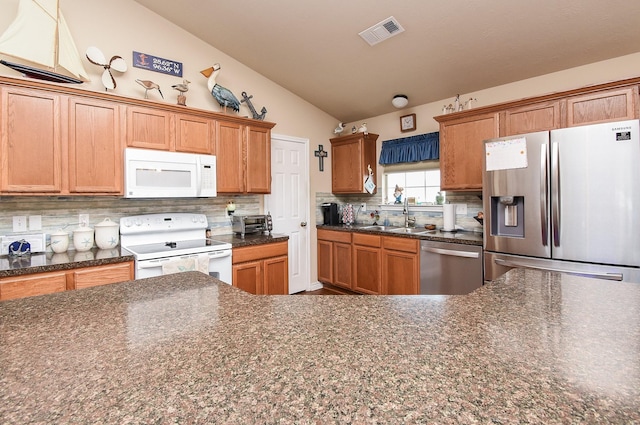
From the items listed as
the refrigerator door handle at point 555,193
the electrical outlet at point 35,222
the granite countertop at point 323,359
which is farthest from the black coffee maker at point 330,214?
the granite countertop at point 323,359

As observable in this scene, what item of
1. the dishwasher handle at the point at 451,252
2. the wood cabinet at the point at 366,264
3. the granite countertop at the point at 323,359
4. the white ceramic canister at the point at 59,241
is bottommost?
the wood cabinet at the point at 366,264

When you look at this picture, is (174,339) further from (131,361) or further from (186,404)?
(186,404)

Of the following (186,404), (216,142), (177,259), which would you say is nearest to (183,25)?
(216,142)

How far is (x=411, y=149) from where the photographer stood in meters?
4.02

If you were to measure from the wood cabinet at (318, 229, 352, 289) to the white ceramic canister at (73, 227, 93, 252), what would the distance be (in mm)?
2729

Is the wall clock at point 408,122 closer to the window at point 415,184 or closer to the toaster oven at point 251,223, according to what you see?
the window at point 415,184

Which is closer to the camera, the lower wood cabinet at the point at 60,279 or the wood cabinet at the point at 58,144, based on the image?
the lower wood cabinet at the point at 60,279

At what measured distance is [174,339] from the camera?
792mm

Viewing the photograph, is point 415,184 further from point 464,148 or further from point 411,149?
point 464,148

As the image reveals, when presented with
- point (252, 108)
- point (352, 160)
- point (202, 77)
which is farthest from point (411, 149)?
point (202, 77)

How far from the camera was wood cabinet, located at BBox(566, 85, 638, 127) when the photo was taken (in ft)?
7.63

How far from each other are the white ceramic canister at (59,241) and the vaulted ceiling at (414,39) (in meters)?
2.31

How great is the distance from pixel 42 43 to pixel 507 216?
13.1 feet

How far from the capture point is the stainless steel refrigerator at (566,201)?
2.10 metres
